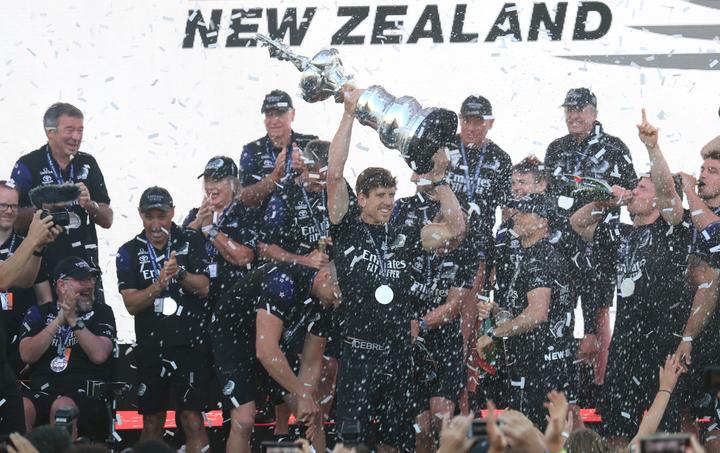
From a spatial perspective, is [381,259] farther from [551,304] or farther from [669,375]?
[669,375]

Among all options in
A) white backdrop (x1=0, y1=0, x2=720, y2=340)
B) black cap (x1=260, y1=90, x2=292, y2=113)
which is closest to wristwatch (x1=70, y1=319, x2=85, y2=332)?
white backdrop (x1=0, y1=0, x2=720, y2=340)

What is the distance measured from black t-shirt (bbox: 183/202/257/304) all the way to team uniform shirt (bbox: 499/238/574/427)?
139 centimetres

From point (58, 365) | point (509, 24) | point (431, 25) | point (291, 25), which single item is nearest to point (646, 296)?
point (509, 24)

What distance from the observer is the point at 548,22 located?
25.1ft

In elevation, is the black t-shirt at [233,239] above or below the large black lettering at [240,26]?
below

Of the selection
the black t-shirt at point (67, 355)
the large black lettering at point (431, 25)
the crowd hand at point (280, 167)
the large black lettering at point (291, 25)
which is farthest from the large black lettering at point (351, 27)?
the black t-shirt at point (67, 355)

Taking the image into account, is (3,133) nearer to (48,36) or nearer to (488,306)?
(48,36)

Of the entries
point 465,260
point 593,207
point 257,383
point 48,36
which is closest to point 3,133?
point 48,36

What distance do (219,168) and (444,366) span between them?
1.69 meters

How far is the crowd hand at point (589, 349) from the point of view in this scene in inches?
280

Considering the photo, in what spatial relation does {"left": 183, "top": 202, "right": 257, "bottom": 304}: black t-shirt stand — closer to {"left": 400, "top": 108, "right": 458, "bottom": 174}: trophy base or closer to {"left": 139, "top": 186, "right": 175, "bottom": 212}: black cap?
{"left": 139, "top": 186, "right": 175, "bottom": 212}: black cap

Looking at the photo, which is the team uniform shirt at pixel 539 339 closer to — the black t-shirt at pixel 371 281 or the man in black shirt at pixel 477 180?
the man in black shirt at pixel 477 180

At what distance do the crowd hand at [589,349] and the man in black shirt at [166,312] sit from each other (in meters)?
1.95

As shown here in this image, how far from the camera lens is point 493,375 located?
22.4 feet
